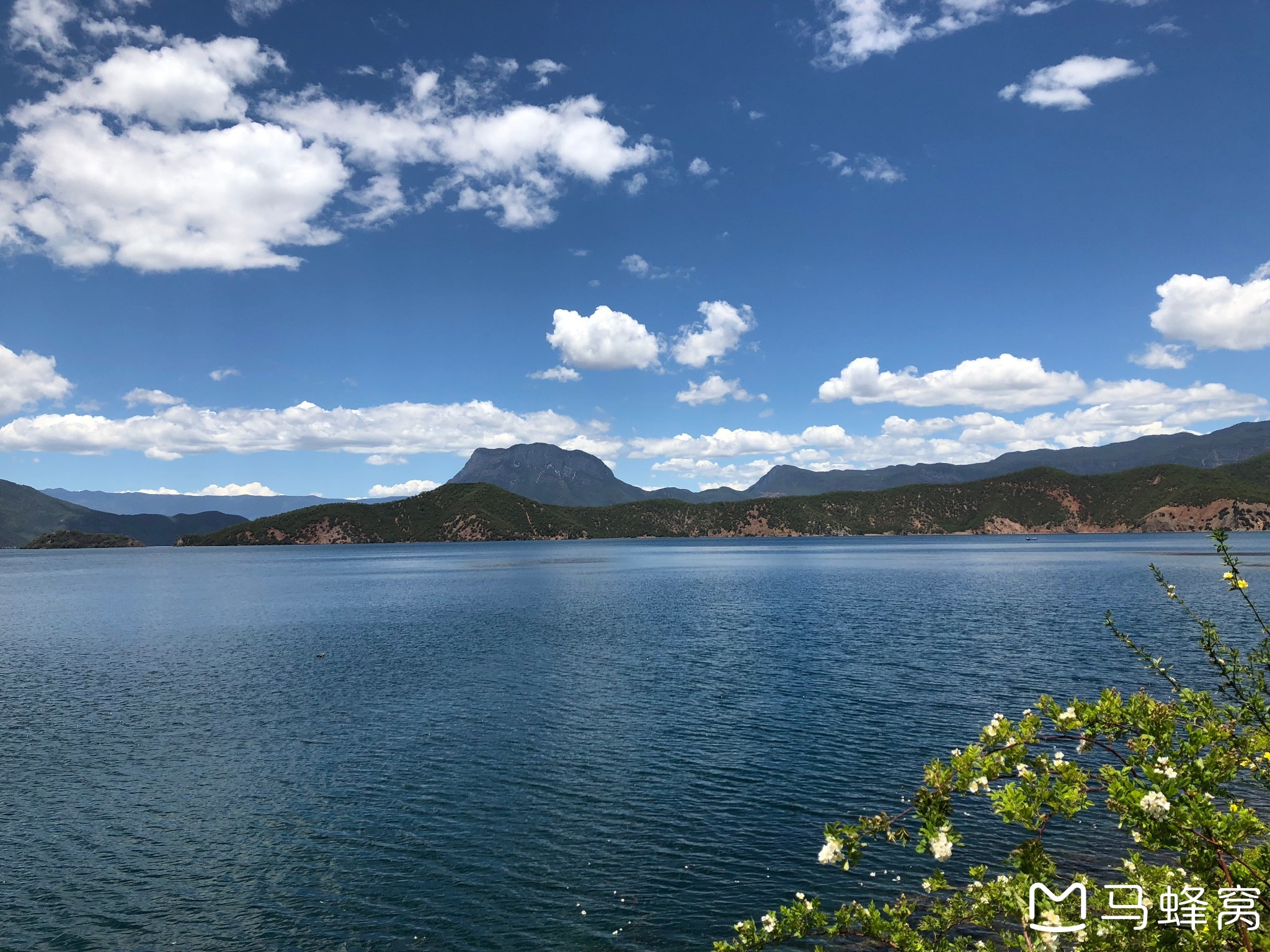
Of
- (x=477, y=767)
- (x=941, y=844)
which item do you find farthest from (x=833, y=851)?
(x=477, y=767)

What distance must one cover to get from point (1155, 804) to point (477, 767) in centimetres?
3462

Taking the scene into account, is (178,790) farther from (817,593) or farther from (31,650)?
(817,593)

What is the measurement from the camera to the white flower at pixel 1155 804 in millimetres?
8227

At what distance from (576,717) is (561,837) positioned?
58.0 feet

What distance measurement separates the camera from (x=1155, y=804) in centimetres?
824

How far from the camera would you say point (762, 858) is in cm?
2617

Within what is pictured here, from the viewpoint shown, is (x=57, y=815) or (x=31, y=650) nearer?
(x=57, y=815)

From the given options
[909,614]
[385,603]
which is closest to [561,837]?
[909,614]

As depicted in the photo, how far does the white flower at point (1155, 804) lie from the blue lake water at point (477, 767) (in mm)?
16669

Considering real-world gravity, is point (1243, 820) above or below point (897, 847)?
above
